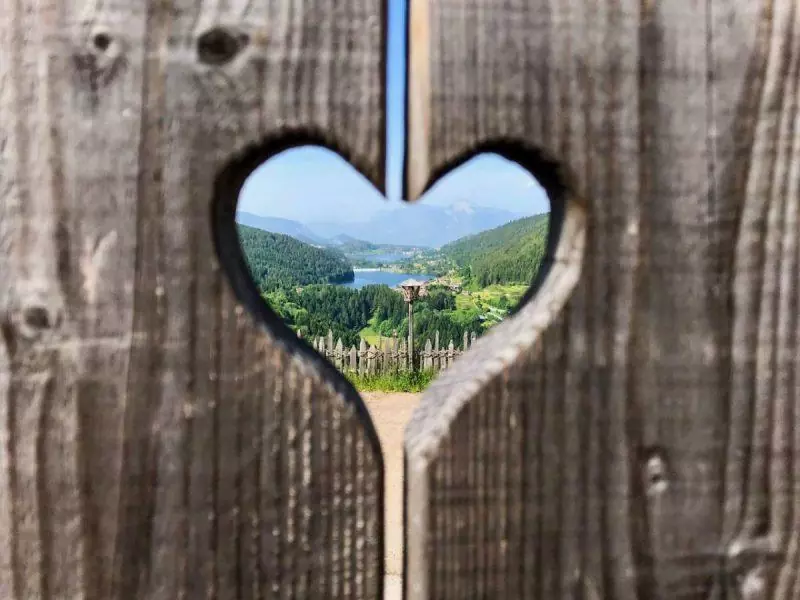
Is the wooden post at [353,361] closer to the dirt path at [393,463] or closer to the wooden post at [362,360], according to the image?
the wooden post at [362,360]

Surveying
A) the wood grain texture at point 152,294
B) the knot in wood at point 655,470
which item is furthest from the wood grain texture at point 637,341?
the wood grain texture at point 152,294

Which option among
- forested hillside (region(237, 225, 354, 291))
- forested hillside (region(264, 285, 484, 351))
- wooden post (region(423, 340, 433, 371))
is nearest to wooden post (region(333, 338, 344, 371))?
wooden post (region(423, 340, 433, 371))

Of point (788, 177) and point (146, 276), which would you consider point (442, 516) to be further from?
point (788, 177)

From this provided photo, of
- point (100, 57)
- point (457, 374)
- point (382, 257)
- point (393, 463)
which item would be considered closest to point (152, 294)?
point (100, 57)

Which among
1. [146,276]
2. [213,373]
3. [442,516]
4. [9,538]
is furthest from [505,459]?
[9,538]

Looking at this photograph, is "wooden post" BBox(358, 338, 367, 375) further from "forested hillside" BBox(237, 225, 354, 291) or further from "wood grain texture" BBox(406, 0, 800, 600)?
"forested hillside" BBox(237, 225, 354, 291)
